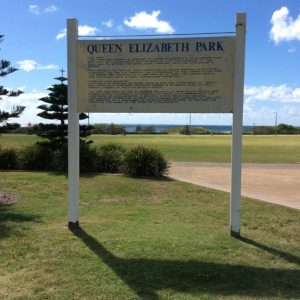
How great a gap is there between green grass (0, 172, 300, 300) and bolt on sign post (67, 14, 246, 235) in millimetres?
919

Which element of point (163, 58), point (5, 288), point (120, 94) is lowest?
point (5, 288)

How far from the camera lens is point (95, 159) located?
15.9 meters

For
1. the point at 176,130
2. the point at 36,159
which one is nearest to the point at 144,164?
the point at 36,159

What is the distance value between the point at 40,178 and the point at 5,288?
898 cm

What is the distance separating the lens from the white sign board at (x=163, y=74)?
23.1 feet

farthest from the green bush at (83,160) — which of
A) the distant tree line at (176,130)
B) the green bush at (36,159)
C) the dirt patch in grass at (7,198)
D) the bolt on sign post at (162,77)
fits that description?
the distant tree line at (176,130)

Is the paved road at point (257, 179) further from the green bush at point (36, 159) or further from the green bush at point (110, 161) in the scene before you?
the green bush at point (36, 159)

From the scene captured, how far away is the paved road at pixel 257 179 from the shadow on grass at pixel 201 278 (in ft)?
15.8

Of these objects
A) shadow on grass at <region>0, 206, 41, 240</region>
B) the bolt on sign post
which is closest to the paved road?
the bolt on sign post

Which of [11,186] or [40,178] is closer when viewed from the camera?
[11,186]

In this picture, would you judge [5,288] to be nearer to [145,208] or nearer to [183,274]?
[183,274]

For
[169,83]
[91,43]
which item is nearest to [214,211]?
[169,83]

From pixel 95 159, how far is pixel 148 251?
9.85 metres

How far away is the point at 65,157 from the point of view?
52.6 ft
